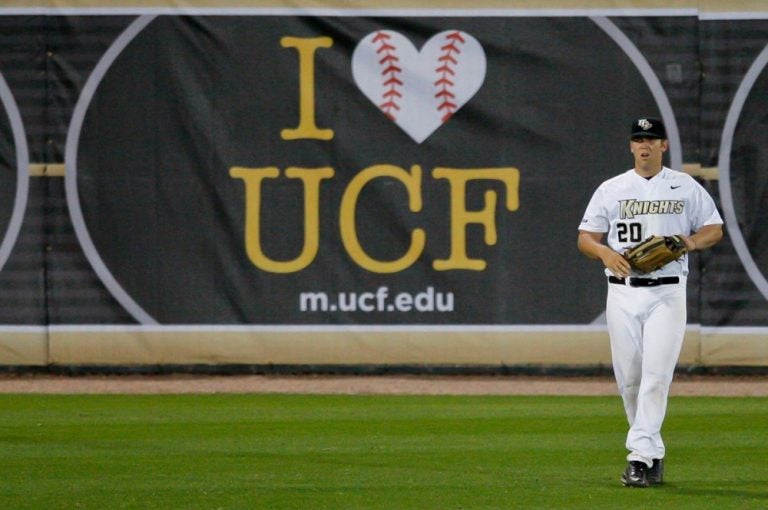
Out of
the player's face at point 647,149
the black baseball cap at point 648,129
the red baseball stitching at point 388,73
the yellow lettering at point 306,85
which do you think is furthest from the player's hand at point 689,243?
the yellow lettering at point 306,85

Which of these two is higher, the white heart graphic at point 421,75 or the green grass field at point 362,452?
the white heart graphic at point 421,75

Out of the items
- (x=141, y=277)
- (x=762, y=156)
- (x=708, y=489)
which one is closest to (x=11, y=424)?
(x=141, y=277)

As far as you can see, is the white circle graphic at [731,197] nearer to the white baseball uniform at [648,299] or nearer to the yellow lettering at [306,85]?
the yellow lettering at [306,85]

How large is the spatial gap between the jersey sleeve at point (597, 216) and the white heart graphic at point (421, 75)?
5060mm

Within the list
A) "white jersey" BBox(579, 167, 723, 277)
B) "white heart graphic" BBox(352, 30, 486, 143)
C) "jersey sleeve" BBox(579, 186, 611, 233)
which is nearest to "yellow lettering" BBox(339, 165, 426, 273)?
"white heart graphic" BBox(352, 30, 486, 143)

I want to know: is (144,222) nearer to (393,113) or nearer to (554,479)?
(393,113)

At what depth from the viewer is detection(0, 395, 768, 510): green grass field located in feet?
22.8

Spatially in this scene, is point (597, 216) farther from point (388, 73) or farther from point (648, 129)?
point (388, 73)

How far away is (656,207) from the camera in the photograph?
7.54 metres

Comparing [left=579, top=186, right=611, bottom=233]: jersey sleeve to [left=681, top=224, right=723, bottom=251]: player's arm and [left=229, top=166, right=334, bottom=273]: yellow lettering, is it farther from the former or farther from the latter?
[left=229, top=166, right=334, bottom=273]: yellow lettering

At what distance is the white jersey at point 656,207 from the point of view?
24.7 feet

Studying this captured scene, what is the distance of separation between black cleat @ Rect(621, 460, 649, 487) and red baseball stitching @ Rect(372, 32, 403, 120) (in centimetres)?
605

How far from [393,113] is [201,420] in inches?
147

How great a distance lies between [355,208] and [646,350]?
18.6 ft
